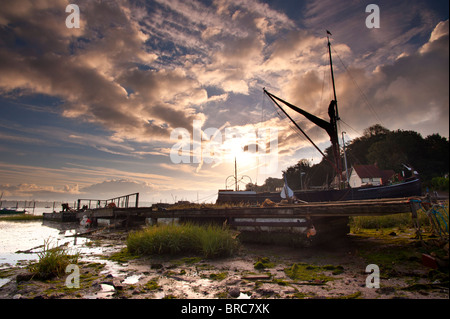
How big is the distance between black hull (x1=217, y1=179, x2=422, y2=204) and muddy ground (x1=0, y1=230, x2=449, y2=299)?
1013cm

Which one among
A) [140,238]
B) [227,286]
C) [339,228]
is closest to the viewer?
[227,286]

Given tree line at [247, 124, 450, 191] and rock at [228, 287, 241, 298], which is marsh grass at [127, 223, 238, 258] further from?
tree line at [247, 124, 450, 191]

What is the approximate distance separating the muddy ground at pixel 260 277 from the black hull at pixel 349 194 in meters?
10.1

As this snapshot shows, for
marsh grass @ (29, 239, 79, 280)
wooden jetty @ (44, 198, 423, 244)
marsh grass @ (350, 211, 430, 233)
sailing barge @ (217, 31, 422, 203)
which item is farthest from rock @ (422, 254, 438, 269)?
sailing barge @ (217, 31, 422, 203)

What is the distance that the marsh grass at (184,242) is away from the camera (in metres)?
Answer: 8.33

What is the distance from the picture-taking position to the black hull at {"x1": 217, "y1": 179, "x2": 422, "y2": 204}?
16594 mm

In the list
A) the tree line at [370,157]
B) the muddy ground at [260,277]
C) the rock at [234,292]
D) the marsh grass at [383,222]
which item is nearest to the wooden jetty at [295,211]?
the muddy ground at [260,277]

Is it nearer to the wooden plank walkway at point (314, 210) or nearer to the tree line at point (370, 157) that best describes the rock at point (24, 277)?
the wooden plank walkway at point (314, 210)

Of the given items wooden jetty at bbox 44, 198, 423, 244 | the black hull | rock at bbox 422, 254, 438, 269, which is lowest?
rock at bbox 422, 254, 438, 269

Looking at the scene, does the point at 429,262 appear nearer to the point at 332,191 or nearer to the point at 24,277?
the point at 24,277
